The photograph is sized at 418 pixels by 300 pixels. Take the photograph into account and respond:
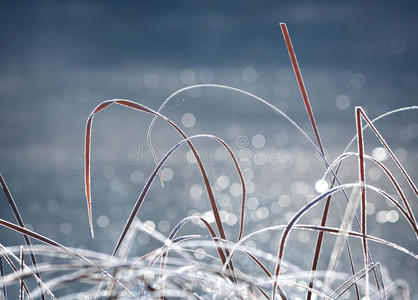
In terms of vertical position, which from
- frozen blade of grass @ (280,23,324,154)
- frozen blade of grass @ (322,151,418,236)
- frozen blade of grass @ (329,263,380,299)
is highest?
frozen blade of grass @ (280,23,324,154)

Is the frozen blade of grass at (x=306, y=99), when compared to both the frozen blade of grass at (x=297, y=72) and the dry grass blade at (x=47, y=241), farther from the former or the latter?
the dry grass blade at (x=47, y=241)

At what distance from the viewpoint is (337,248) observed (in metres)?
0.84

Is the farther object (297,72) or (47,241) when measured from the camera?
(297,72)

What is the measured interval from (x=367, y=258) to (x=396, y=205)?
0.30 feet

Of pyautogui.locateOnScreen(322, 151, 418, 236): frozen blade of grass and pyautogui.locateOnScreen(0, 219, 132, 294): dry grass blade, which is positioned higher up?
pyautogui.locateOnScreen(322, 151, 418, 236): frozen blade of grass

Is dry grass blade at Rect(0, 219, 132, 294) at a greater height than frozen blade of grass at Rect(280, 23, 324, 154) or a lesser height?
lesser

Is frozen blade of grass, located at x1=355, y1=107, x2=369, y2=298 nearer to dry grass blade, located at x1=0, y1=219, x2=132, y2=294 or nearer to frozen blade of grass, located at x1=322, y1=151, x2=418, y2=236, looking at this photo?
frozen blade of grass, located at x1=322, y1=151, x2=418, y2=236

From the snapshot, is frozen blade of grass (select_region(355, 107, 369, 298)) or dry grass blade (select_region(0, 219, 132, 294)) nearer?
dry grass blade (select_region(0, 219, 132, 294))

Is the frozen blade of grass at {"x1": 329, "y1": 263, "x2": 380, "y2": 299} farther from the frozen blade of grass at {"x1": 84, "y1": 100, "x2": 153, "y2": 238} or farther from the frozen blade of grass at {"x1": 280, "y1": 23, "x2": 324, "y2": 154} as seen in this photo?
the frozen blade of grass at {"x1": 84, "y1": 100, "x2": 153, "y2": 238}

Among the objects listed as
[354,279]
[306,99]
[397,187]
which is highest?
[306,99]

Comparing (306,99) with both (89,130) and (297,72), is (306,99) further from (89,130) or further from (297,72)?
(89,130)

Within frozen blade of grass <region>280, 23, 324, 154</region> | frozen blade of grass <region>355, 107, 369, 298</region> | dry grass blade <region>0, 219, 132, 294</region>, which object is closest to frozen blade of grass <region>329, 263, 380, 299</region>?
frozen blade of grass <region>355, 107, 369, 298</region>

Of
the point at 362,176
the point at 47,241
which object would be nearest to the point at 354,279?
the point at 362,176

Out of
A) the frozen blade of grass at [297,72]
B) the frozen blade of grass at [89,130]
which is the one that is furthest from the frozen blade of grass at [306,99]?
the frozen blade of grass at [89,130]
